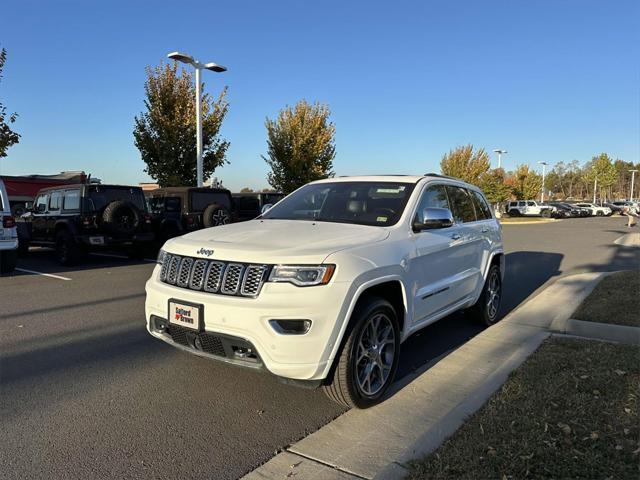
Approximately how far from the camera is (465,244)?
511 cm

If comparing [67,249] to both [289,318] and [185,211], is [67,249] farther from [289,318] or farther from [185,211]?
[289,318]

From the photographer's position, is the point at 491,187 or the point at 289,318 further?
the point at 491,187

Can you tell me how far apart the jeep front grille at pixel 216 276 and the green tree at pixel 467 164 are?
4129 cm

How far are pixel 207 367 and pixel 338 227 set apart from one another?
1.73 meters

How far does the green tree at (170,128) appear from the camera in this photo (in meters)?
19.5

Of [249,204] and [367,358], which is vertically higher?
[249,204]

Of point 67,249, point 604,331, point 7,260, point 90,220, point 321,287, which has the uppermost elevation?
point 90,220

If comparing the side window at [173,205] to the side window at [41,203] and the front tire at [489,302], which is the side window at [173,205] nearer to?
the side window at [41,203]

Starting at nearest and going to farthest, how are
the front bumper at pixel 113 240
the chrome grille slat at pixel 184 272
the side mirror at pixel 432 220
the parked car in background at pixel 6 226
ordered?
1. the chrome grille slat at pixel 184 272
2. the side mirror at pixel 432 220
3. the parked car in background at pixel 6 226
4. the front bumper at pixel 113 240

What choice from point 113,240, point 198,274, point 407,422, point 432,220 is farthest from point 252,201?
point 407,422

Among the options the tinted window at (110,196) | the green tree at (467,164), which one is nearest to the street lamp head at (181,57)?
the tinted window at (110,196)

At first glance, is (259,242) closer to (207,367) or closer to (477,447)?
(207,367)

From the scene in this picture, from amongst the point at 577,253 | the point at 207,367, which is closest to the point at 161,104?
the point at 577,253

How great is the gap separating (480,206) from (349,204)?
2298 millimetres
